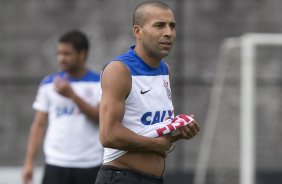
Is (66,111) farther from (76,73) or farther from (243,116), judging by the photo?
(243,116)

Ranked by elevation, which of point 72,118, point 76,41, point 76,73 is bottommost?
point 72,118

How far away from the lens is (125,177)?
538cm

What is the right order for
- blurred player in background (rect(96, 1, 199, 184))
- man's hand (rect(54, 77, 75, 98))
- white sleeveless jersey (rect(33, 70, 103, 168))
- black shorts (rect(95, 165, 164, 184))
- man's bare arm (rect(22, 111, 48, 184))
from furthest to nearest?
man's bare arm (rect(22, 111, 48, 184)) → white sleeveless jersey (rect(33, 70, 103, 168)) → man's hand (rect(54, 77, 75, 98)) → black shorts (rect(95, 165, 164, 184)) → blurred player in background (rect(96, 1, 199, 184))

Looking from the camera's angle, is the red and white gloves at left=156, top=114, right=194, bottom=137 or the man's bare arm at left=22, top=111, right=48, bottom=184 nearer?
the red and white gloves at left=156, top=114, right=194, bottom=137

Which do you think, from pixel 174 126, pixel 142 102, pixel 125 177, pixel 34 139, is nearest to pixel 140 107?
pixel 142 102

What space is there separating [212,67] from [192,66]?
276 millimetres

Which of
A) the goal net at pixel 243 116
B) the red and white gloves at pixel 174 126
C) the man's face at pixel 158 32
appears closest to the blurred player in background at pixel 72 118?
the man's face at pixel 158 32

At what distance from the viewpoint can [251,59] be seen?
10227mm

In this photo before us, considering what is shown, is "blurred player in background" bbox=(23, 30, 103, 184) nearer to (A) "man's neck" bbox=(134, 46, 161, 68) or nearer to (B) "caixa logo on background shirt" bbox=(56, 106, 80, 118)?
A: (B) "caixa logo on background shirt" bbox=(56, 106, 80, 118)

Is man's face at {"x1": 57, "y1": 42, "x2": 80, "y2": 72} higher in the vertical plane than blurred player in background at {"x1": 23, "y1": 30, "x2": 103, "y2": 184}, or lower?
higher

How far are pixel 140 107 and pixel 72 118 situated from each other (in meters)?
2.52

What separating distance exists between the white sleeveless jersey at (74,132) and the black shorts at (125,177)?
7.74 feet

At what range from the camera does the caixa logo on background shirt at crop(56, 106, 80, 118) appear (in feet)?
25.8

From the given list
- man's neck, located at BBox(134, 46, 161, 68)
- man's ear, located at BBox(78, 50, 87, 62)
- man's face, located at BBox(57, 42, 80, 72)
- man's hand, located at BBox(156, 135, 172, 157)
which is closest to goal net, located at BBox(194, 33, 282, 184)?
man's ear, located at BBox(78, 50, 87, 62)
